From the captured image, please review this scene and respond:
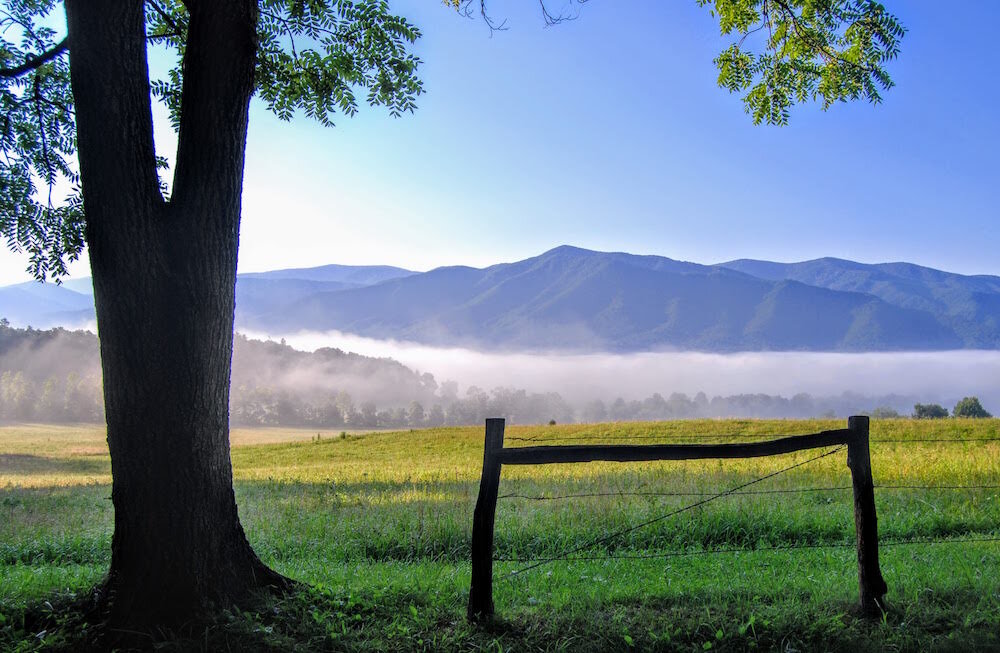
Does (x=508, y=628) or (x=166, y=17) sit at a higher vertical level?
(x=166, y=17)

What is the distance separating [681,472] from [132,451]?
41.9ft

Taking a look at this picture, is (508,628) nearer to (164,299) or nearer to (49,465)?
(164,299)

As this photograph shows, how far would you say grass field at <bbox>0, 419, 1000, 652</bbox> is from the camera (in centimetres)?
590

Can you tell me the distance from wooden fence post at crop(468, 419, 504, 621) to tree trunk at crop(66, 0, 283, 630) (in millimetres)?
2000

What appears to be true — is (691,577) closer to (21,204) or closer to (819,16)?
(819,16)

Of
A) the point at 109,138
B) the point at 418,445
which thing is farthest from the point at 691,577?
the point at 418,445

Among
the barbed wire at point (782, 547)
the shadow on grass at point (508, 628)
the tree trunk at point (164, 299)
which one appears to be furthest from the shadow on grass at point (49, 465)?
the barbed wire at point (782, 547)

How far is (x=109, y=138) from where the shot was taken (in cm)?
613

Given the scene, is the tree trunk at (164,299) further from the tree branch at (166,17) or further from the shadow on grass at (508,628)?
the tree branch at (166,17)

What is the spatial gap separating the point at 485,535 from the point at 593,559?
330cm

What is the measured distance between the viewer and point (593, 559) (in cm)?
880

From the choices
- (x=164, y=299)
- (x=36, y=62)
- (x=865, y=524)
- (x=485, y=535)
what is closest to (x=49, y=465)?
(x=36, y=62)

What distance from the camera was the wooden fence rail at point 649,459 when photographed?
600 centimetres

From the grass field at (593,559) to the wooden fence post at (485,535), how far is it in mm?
189
